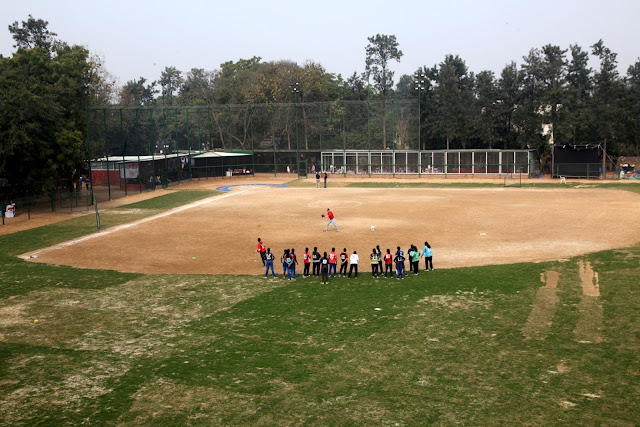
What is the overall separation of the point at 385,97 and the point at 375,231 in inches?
3113

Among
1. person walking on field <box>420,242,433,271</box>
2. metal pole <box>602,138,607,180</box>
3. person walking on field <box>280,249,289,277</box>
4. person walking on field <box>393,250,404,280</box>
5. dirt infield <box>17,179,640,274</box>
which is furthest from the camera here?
metal pole <box>602,138,607,180</box>

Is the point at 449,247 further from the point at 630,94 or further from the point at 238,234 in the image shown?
the point at 630,94

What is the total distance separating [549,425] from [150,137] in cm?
5557

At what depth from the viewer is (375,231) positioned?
114 feet

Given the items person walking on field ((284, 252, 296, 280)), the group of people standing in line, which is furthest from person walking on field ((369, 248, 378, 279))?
person walking on field ((284, 252, 296, 280))

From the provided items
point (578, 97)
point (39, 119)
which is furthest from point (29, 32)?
point (578, 97)

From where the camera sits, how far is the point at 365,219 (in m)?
39.3

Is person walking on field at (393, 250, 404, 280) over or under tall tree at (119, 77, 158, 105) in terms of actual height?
under

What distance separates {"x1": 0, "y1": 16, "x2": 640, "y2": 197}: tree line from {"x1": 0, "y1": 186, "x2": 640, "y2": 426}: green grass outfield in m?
21.7

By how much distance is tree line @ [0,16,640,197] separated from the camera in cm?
4416

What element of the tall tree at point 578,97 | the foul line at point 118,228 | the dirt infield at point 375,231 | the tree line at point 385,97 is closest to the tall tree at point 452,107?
the tree line at point 385,97

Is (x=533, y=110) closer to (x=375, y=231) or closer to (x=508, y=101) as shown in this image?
(x=508, y=101)

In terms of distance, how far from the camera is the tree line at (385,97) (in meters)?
44.2

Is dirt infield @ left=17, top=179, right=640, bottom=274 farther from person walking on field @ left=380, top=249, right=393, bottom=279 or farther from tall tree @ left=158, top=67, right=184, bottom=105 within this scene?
tall tree @ left=158, top=67, right=184, bottom=105
